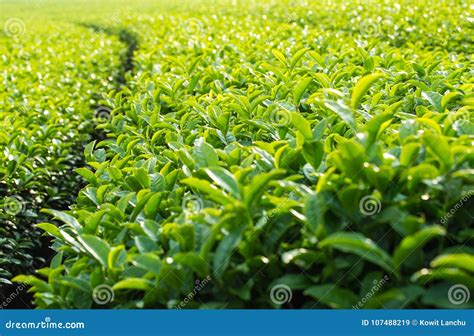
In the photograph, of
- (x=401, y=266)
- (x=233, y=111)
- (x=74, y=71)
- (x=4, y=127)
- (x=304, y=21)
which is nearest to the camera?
(x=401, y=266)

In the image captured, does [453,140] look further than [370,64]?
No

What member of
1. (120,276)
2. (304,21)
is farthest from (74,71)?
(120,276)

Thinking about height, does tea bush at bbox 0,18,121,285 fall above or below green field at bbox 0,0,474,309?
below

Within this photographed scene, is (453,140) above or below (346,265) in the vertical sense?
above

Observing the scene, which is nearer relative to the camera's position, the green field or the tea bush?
the green field

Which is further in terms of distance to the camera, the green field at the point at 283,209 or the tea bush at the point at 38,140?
the tea bush at the point at 38,140

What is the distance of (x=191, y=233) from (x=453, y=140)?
875mm

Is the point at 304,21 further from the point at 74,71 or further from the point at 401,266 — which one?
the point at 401,266

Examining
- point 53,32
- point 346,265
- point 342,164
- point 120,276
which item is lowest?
point 53,32

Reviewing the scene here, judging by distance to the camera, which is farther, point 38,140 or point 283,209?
point 38,140

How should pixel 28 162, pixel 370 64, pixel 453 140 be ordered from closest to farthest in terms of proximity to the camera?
pixel 453 140, pixel 370 64, pixel 28 162

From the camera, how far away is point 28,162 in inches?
149

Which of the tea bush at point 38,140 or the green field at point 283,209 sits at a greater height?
the green field at point 283,209

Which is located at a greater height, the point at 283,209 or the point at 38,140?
the point at 283,209
